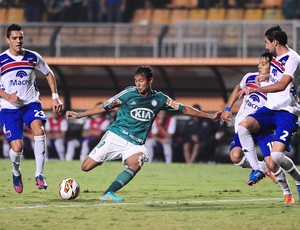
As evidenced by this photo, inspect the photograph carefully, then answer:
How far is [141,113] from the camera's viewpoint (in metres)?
11.4

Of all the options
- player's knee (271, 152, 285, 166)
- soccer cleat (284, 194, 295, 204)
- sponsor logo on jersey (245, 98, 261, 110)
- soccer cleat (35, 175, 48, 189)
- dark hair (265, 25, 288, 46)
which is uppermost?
dark hair (265, 25, 288, 46)

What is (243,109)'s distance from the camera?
13375mm

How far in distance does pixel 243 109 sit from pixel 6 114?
10.9ft

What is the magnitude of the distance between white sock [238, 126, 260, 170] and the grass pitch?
437 millimetres

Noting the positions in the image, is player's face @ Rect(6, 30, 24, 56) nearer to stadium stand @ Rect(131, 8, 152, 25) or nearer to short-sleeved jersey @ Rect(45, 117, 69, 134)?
short-sleeved jersey @ Rect(45, 117, 69, 134)

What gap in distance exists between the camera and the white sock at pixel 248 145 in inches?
478

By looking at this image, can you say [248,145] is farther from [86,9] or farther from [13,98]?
[86,9]

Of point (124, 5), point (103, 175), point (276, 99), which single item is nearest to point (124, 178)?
point (276, 99)

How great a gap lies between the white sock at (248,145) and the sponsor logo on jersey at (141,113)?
4.46 feet

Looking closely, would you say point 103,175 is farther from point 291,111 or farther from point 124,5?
point 124,5

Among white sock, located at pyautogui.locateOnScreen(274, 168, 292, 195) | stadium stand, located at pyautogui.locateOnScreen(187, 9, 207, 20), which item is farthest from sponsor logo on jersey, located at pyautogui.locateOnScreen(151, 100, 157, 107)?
stadium stand, located at pyautogui.locateOnScreen(187, 9, 207, 20)

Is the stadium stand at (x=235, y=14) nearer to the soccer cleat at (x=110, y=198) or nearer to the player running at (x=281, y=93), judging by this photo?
the player running at (x=281, y=93)

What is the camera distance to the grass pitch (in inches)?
359

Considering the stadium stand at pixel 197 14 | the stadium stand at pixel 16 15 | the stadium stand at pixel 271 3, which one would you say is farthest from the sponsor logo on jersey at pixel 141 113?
the stadium stand at pixel 16 15
